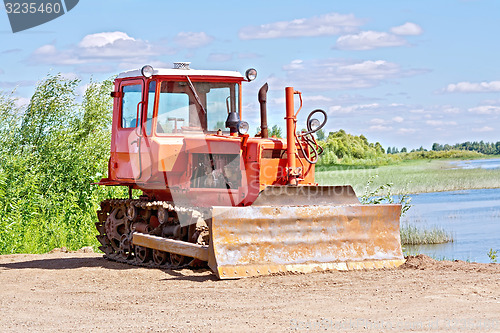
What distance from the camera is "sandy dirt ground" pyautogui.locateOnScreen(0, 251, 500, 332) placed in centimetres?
707

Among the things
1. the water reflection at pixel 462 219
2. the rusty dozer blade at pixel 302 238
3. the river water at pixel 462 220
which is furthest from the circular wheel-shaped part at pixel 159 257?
the water reflection at pixel 462 219

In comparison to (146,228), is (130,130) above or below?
above

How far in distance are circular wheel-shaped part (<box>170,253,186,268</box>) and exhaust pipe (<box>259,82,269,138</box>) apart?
222cm

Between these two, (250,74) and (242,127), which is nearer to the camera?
(242,127)

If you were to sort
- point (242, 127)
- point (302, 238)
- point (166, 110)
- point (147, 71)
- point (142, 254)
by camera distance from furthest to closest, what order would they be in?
point (142, 254)
point (166, 110)
point (147, 71)
point (242, 127)
point (302, 238)

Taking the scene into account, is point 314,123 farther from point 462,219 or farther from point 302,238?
point 462,219

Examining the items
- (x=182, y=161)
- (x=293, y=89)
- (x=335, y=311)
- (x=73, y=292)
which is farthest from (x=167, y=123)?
(x=335, y=311)

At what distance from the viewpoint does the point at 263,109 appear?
37.0 feet

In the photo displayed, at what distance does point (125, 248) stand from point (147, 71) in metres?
3.29

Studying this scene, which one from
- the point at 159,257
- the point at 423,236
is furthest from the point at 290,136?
the point at 423,236

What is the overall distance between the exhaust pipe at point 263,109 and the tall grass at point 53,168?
24.9ft

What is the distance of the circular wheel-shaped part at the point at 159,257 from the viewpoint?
37.4ft

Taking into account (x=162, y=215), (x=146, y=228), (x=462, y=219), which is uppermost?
(x=162, y=215)

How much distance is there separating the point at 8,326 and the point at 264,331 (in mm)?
2715
